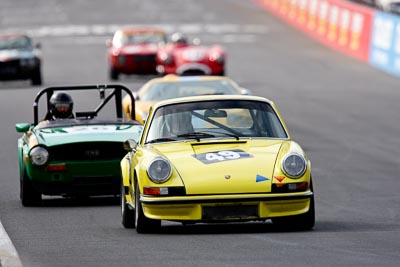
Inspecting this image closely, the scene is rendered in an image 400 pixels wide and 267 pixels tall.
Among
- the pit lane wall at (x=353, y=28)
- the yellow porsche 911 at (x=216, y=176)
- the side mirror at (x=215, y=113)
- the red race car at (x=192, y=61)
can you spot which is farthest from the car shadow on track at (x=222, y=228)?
the pit lane wall at (x=353, y=28)

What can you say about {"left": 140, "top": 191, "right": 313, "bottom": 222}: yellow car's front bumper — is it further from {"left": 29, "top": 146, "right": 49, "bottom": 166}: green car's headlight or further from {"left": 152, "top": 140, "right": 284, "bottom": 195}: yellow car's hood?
{"left": 29, "top": 146, "right": 49, "bottom": 166}: green car's headlight

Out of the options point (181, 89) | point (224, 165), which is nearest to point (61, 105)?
point (224, 165)

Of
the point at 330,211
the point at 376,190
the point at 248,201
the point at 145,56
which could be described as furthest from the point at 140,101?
the point at 145,56

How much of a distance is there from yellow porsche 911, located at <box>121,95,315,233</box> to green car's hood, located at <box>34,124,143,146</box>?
2609mm

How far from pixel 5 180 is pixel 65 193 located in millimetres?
3398

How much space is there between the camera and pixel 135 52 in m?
37.2

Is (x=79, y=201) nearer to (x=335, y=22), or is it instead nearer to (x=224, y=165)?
(x=224, y=165)

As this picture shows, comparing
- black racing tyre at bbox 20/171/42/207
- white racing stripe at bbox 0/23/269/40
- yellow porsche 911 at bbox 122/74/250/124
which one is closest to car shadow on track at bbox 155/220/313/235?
black racing tyre at bbox 20/171/42/207

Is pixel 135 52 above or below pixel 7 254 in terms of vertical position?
below

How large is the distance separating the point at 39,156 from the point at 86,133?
1.91 ft

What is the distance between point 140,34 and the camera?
38031 mm

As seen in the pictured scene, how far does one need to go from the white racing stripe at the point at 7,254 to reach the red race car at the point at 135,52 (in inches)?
1042

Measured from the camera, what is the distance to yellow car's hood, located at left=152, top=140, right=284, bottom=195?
34.8ft

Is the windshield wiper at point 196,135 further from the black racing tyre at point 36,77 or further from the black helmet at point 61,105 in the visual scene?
the black racing tyre at point 36,77
